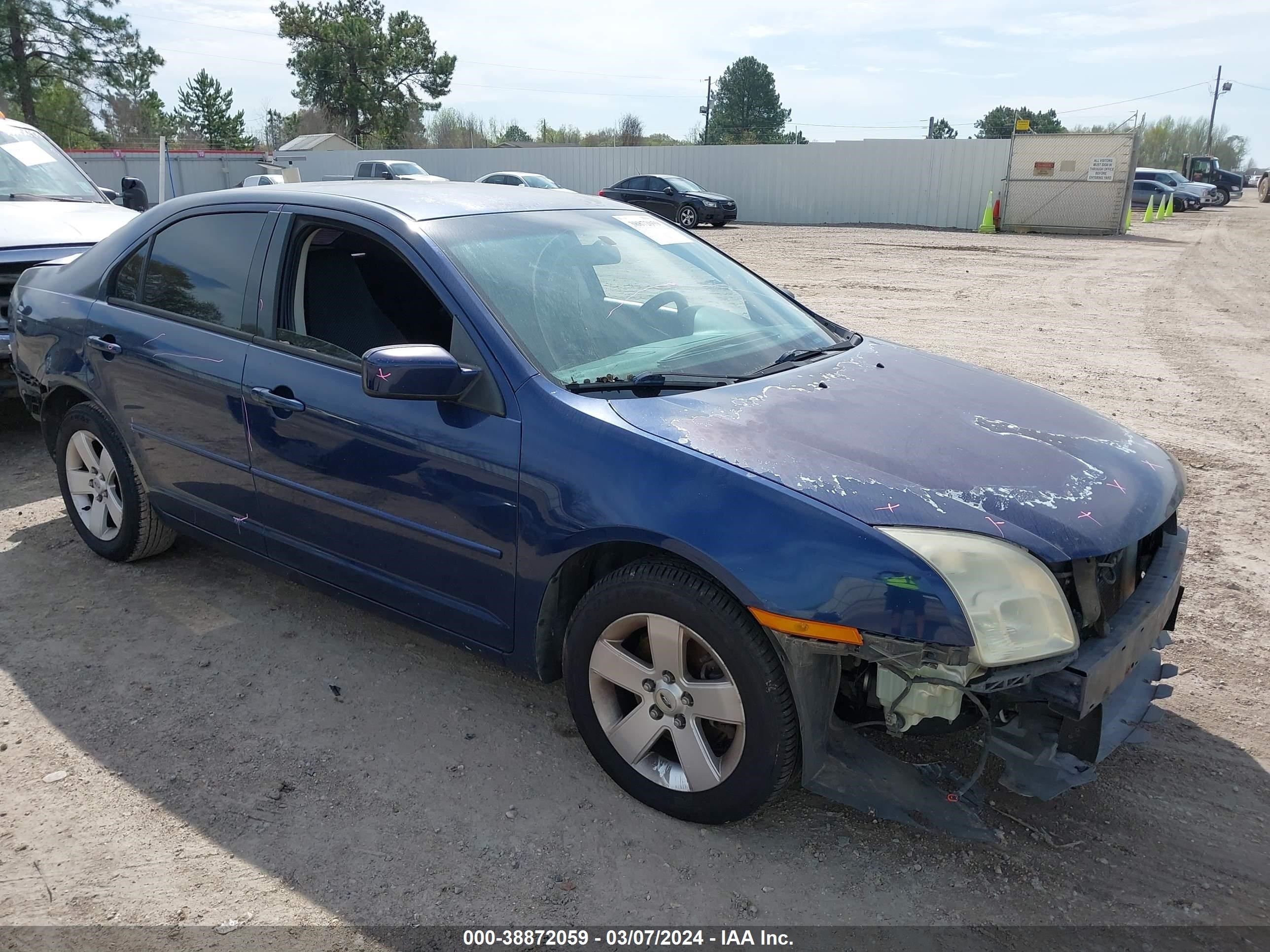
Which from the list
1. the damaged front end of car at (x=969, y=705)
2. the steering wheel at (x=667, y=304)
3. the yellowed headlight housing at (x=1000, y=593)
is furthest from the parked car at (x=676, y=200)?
the yellowed headlight housing at (x=1000, y=593)

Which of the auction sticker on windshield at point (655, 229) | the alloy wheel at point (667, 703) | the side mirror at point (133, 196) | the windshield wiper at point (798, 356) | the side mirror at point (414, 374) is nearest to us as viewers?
the alloy wheel at point (667, 703)

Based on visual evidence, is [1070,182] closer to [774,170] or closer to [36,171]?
[774,170]

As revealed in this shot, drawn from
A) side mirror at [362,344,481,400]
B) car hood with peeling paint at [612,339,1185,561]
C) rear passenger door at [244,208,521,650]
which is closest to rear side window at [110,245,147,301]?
rear passenger door at [244,208,521,650]

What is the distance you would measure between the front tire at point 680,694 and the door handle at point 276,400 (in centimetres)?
129

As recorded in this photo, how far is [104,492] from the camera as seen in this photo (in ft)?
14.3

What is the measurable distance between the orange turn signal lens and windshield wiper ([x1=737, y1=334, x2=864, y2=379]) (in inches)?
38.4

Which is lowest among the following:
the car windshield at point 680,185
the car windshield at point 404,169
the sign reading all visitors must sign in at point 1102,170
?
the car windshield at point 680,185

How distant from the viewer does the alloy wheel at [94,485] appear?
430 centimetres

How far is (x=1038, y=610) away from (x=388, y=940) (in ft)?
5.87

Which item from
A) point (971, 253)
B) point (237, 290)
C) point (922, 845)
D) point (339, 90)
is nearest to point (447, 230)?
point (237, 290)

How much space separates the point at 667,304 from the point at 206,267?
6.11 ft

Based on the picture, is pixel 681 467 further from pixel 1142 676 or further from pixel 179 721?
pixel 179 721

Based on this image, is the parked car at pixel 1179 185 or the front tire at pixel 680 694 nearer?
the front tire at pixel 680 694

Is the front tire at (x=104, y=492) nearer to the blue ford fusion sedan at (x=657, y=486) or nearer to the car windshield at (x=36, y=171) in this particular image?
the blue ford fusion sedan at (x=657, y=486)
